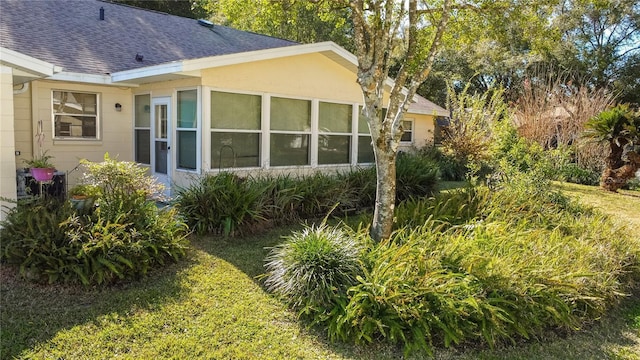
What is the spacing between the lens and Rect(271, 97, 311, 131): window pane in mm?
9977

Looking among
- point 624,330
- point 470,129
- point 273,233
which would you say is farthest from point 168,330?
point 470,129

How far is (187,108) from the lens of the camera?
352 inches

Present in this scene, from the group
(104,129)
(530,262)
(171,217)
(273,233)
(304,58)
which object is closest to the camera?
(530,262)

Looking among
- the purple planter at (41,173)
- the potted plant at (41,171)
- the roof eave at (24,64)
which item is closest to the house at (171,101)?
the potted plant at (41,171)

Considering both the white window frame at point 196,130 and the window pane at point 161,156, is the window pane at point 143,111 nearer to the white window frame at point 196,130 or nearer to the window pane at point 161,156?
the window pane at point 161,156

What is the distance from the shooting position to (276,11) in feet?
23.9

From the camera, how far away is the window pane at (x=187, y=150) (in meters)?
8.85

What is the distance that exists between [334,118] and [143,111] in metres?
4.56

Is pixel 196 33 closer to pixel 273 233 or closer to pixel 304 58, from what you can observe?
pixel 304 58

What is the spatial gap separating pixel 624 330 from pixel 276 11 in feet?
21.2

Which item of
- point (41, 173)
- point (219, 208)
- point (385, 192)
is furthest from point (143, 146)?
point (385, 192)

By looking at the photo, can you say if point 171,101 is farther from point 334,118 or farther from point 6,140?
point 334,118

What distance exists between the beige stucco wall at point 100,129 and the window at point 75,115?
0.13 m

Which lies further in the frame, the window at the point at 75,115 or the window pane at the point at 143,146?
the window pane at the point at 143,146
